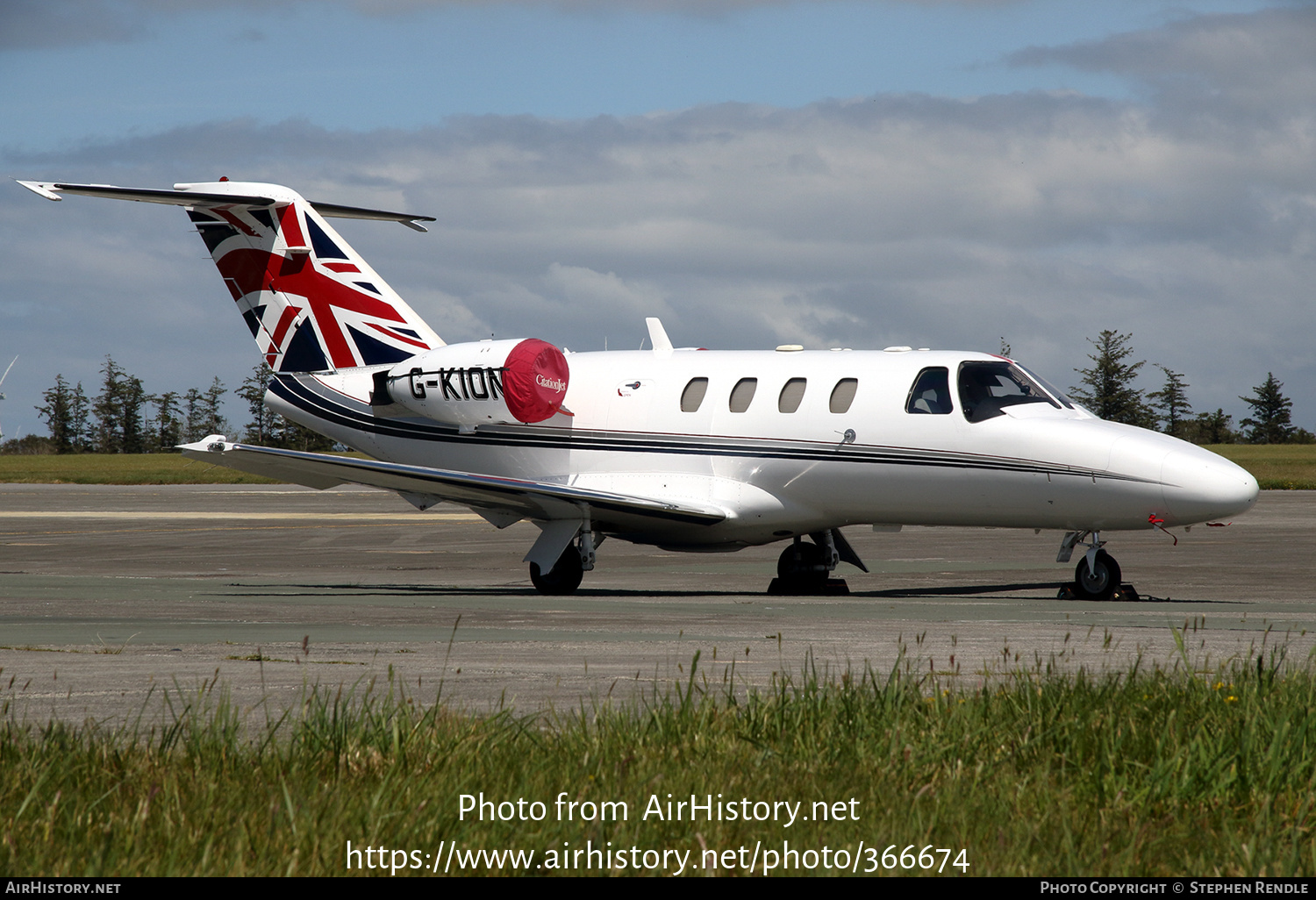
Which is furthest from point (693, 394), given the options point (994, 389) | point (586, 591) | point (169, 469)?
point (169, 469)

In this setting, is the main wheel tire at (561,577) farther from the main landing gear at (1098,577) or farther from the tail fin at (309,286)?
the main landing gear at (1098,577)

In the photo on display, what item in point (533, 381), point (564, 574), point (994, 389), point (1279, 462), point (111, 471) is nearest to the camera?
point (994, 389)

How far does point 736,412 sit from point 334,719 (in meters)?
12.4

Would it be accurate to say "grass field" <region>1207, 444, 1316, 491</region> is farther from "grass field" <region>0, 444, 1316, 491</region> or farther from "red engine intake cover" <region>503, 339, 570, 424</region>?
"red engine intake cover" <region>503, 339, 570, 424</region>

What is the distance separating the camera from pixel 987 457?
1599cm

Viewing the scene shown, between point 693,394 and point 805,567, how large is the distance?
2.64m

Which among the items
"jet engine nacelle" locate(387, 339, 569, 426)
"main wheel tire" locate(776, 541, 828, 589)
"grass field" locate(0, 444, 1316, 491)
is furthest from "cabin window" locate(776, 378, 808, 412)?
"grass field" locate(0, 444, 1316, 491)

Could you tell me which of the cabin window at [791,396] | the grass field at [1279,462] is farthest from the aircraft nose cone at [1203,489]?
the grass field at [1279,462]

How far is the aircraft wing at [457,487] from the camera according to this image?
16781mm

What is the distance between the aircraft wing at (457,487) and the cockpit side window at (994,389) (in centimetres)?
323

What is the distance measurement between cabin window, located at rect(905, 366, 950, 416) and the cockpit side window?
0.58 feet

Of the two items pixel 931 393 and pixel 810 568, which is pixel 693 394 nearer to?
pixel 810 568

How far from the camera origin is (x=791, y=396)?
17.5 metres
